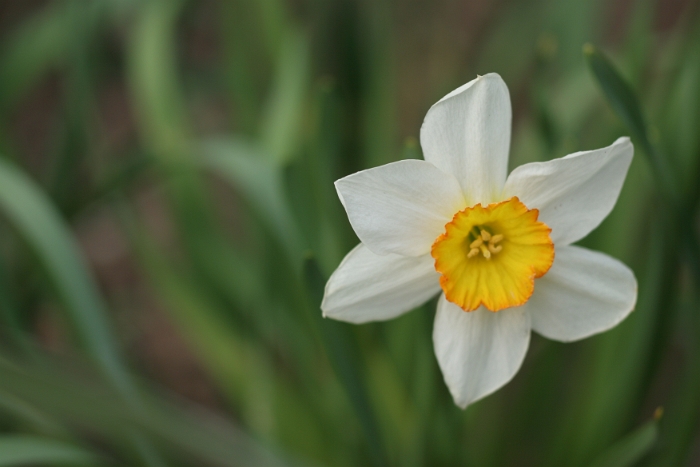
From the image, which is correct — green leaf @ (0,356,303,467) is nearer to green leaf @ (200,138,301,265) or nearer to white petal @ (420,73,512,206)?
green leaf @ (200,138,301,265)

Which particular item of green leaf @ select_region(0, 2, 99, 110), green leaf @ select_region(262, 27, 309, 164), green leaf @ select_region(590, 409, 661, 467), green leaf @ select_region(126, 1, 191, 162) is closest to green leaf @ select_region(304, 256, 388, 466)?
green leaf @ select_region(590, 409, 661, 467)

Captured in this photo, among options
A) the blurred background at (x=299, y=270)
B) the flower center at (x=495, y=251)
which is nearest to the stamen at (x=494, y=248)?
the flower center at (x=495, y=251)

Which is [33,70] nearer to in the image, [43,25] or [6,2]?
[43,25]

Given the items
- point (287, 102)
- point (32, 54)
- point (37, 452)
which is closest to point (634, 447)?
point (37, 452)

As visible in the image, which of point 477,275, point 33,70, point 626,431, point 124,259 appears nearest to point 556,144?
point 477,275

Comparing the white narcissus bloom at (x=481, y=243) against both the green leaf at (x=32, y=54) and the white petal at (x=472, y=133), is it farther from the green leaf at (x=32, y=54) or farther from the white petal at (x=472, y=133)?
the green leaf at (x=32, y=54)
